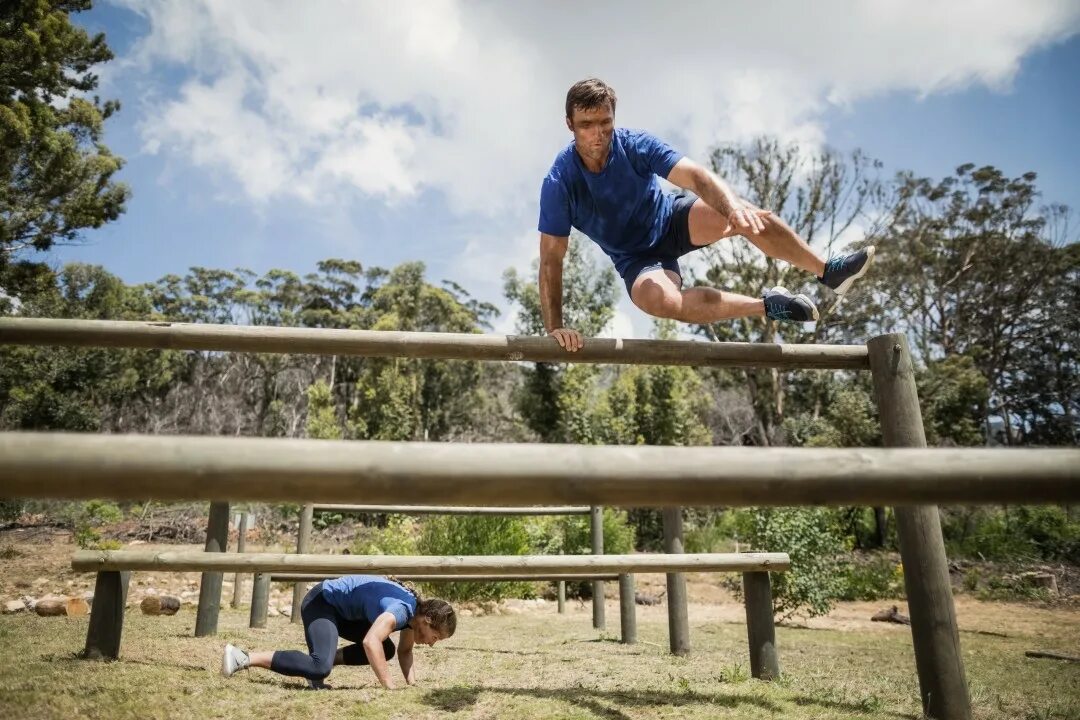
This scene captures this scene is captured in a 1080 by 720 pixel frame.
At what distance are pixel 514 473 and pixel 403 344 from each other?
1733 mm

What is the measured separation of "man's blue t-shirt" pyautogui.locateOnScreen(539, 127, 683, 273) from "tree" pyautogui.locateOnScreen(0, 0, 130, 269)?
1350 centimetres

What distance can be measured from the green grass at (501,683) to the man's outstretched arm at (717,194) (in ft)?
6.09

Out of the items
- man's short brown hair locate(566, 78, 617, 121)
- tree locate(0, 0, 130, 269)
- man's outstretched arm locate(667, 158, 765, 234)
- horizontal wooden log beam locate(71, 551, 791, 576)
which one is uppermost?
tree locate(0, 0, 130, 269)

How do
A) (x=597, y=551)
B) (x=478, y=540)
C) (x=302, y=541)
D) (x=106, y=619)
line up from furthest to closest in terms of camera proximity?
1. (x=478, y=540)
2. (x=597, y=551)
3. (x=302, y=541)
4. (x=106, y=619)

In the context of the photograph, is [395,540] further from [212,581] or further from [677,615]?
[677,615]

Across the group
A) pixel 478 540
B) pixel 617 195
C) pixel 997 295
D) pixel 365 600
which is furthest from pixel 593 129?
pixel 997 295

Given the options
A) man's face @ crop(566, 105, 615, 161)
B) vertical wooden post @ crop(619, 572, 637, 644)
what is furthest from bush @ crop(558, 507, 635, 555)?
man's face @ crop(566, 105, 615, 161)

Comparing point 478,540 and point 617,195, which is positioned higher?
point 617,195

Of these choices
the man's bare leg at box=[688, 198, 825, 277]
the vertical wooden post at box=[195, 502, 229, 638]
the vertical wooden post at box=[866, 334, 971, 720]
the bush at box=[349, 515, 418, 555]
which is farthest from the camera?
the bush at box=[349, 515, 418, 555]

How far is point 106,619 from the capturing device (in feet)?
9.75

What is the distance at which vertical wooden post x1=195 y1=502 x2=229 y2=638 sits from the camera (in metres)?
4.19

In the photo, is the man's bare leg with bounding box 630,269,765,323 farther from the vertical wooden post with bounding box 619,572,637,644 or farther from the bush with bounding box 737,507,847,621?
the bush with bounding box 737,507,847,621

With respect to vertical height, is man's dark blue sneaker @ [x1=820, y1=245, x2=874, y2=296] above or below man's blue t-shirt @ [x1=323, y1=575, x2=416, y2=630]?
above

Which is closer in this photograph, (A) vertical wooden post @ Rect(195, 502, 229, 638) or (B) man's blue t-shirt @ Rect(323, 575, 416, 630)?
(B) man's blue t-shirt @ Rect(323, 575, 416, 630)
